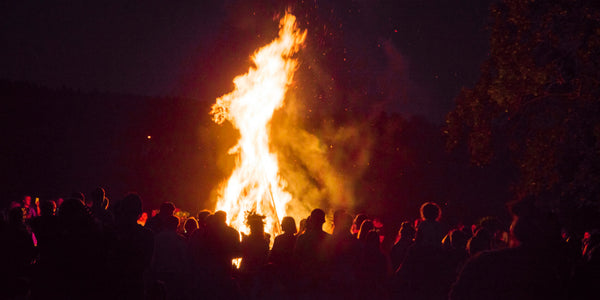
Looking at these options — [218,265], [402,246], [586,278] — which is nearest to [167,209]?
[218,265]

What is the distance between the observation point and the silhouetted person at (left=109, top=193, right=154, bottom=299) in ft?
15.6

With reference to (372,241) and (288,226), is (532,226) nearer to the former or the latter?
(372,241)

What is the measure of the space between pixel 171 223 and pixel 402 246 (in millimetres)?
3287

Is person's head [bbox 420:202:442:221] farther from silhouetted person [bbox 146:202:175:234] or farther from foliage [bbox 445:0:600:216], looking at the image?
foliage [bbox 445:0:600:216]

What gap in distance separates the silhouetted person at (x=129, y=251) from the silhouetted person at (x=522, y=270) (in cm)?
283

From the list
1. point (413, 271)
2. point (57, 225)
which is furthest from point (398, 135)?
point (57, 225)

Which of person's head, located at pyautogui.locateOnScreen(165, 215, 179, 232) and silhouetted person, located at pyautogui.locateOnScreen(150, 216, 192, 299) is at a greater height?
person's head, located at pyautogui.locateOnScreen(165, 215, 179, 232)

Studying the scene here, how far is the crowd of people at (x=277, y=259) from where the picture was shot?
3.38 metres

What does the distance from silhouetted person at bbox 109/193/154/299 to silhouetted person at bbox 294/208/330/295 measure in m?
2.39

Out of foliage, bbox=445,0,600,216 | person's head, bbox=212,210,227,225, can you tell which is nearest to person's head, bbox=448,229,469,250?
person's head, bbox=212,210,227,225

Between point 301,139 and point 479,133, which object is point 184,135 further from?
point 479,133

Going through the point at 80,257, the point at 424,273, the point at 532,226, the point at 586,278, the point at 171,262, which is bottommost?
the point at 586,278

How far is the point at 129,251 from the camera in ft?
16.0

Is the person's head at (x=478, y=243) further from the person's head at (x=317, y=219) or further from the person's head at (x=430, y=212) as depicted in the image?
the person's head at (x=317, y=219)
